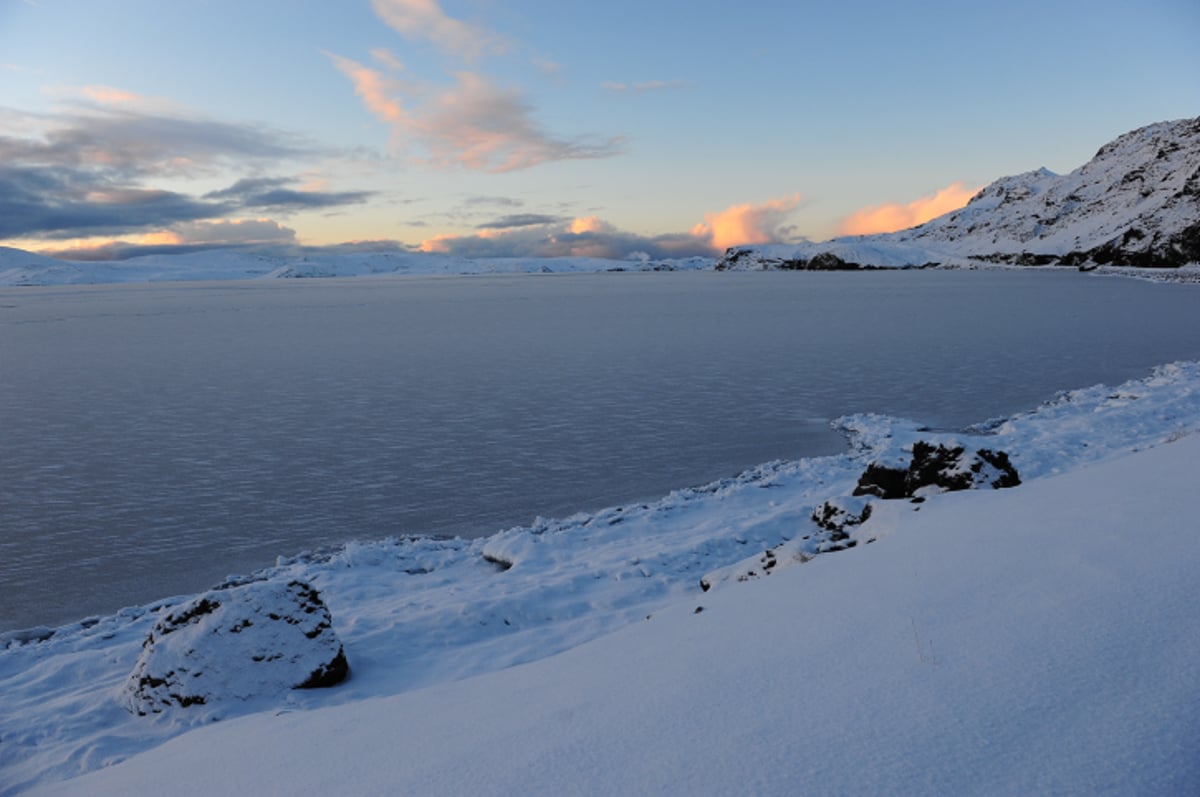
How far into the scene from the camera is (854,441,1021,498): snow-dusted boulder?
11.7 meters

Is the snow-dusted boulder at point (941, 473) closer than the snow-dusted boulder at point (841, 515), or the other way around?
the snow-dusted boulder at point (841, 515)

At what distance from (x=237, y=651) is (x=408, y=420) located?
1648 cm

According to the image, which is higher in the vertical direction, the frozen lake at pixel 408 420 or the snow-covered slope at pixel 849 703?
the snow-covered slope at pixel 849 703

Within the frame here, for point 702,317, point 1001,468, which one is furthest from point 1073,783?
point 702,317

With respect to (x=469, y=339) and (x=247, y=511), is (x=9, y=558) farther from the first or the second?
(x=469, y=339)

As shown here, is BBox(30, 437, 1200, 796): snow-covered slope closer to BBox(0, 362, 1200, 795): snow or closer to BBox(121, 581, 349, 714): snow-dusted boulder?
BBox(0, 362, 1200, 795): snow

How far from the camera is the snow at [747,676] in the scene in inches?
148

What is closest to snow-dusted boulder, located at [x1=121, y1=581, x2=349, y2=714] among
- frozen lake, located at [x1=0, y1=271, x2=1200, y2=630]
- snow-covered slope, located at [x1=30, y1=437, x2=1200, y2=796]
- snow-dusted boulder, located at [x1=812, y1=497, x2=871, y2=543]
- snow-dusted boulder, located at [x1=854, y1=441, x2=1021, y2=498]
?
snow-covered slope, located at [x1=30, y1=437, x2=1200, y2=796]

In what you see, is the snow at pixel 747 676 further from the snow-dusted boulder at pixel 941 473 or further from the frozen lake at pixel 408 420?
the frozen lake at pixel 408 420

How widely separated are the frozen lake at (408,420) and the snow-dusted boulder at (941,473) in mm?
5199

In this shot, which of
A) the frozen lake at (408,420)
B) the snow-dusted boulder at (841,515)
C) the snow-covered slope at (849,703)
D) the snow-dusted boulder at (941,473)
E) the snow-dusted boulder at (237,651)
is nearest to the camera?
the snow-covered slope at (849,703)


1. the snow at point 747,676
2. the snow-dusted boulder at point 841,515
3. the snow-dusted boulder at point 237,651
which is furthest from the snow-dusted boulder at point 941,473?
the snow-dusted boulder at point 237,651

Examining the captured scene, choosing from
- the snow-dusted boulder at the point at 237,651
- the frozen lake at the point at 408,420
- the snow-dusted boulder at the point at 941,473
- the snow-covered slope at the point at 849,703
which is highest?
the snow-covered slope at the point at 849,703

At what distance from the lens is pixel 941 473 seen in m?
12.1
